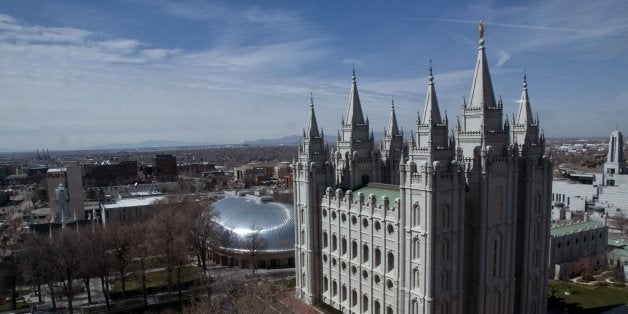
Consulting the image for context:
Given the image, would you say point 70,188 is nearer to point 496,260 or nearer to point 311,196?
point 311,196

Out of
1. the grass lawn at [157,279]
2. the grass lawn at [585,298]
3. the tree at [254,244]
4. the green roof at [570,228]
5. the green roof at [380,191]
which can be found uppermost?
the green roof at [380,191]

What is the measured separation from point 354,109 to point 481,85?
17196 mm

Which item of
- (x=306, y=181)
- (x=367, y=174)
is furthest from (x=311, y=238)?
(x=367, y=174)

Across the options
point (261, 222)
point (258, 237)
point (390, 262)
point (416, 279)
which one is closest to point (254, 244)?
point (258, 237)

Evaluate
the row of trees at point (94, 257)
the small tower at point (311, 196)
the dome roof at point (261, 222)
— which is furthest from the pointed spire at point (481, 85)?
the dome roof at point (261, 222)

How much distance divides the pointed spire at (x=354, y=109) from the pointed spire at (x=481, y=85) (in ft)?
52.0

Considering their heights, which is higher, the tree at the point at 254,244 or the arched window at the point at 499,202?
the arched window at the point at 499,202

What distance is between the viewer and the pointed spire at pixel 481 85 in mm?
40250

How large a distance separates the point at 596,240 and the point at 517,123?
Result: 40124 mm

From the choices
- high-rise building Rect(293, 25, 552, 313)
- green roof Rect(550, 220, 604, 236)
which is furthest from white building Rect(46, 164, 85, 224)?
green roof Rect(550, 220, 604, 236)

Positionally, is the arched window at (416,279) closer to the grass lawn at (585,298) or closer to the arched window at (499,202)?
the arched window at (499,202)

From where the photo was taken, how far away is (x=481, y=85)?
1592 inches

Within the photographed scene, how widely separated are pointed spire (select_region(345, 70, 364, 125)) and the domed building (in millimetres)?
27134

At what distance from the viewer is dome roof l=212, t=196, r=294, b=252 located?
7331 centimetres
